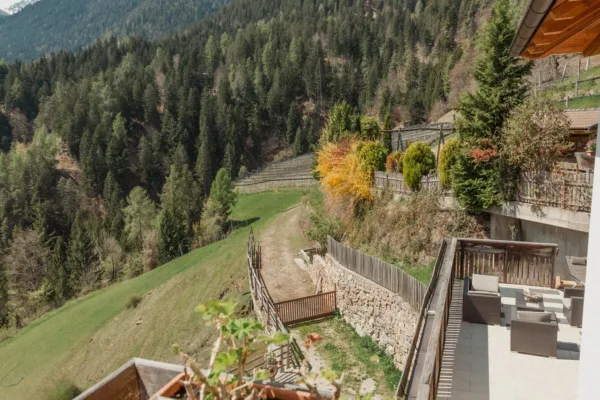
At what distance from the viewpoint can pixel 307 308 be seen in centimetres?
2139

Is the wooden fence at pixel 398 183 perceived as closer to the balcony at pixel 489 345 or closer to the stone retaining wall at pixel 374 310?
the stone retaining wall at pixel 374 310

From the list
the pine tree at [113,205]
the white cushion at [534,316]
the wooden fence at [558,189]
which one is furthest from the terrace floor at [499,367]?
the pine tree at [113,205]

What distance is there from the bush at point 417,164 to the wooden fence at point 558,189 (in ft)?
18.6

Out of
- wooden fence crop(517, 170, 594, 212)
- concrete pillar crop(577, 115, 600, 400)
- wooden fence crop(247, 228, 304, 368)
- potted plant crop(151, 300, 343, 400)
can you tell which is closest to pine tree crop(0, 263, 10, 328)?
wooden fence crop(247, 228, 304, 368)

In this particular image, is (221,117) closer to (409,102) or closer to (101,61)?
(409,102)

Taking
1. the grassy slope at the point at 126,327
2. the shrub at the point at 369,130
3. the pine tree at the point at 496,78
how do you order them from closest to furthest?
the pine tree at the point at 496,78 → the grassy slope at the point at 126,327 → the shrub at the point at 369,130

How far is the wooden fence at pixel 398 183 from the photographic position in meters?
21.5

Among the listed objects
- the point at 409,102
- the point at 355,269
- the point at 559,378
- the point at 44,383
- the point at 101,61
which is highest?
the point at 101,61

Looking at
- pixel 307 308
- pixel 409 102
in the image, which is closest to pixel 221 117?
pixel 409 102

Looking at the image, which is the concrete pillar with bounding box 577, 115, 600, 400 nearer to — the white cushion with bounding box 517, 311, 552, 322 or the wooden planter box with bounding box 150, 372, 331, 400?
the wooden planter box with bounding box 150, 372, 331, 400

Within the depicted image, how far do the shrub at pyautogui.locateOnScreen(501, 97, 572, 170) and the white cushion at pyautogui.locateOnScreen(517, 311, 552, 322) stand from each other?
10506 millimetres

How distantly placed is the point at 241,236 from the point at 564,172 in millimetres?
27372

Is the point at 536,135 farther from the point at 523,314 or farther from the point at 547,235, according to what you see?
the point at 523,314

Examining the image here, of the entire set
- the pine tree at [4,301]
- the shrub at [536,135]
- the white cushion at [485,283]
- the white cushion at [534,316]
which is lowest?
the pine tree at [4,301]
